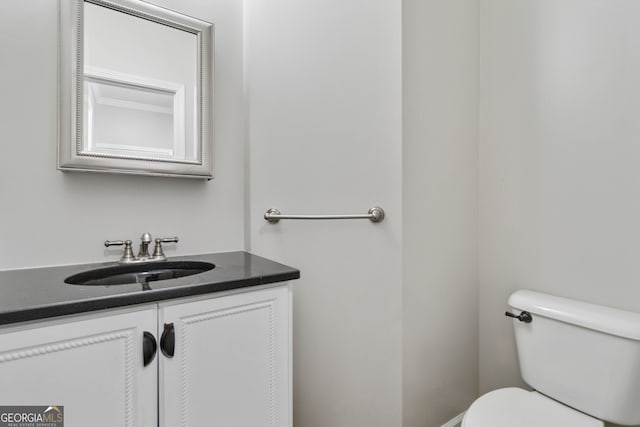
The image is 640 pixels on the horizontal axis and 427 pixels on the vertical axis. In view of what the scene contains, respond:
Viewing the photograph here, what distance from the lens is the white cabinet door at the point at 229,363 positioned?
87 cm

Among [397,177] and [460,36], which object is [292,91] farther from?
[460,36]

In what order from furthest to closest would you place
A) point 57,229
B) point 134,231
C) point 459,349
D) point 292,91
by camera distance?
point 459,349 → point 292,91 → point 134,231 → point 57,229

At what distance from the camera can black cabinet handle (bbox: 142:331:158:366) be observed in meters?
0.82

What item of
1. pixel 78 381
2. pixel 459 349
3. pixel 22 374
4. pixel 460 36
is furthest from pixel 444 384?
pixel 460 36

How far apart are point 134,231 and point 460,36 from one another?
1658 millimetres

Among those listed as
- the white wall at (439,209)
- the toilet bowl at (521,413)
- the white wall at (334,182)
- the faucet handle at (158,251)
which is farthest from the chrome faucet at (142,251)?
the toilet bowl at (521,413)

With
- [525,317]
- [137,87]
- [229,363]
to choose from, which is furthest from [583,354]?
[137,87]

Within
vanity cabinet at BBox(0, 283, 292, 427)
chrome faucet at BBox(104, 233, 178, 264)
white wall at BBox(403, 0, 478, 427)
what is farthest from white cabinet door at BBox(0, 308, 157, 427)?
white wall at BBox(403, 0, 478, 427)

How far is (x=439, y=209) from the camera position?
1366 mm

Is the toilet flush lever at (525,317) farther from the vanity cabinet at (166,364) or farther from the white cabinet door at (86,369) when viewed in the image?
the white cabinet door at (86,369)

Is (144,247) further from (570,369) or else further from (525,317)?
(570,369)

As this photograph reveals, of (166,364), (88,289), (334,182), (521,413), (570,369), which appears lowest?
(521,413)

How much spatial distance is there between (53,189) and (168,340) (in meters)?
0.73

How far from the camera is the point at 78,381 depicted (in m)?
0.75
